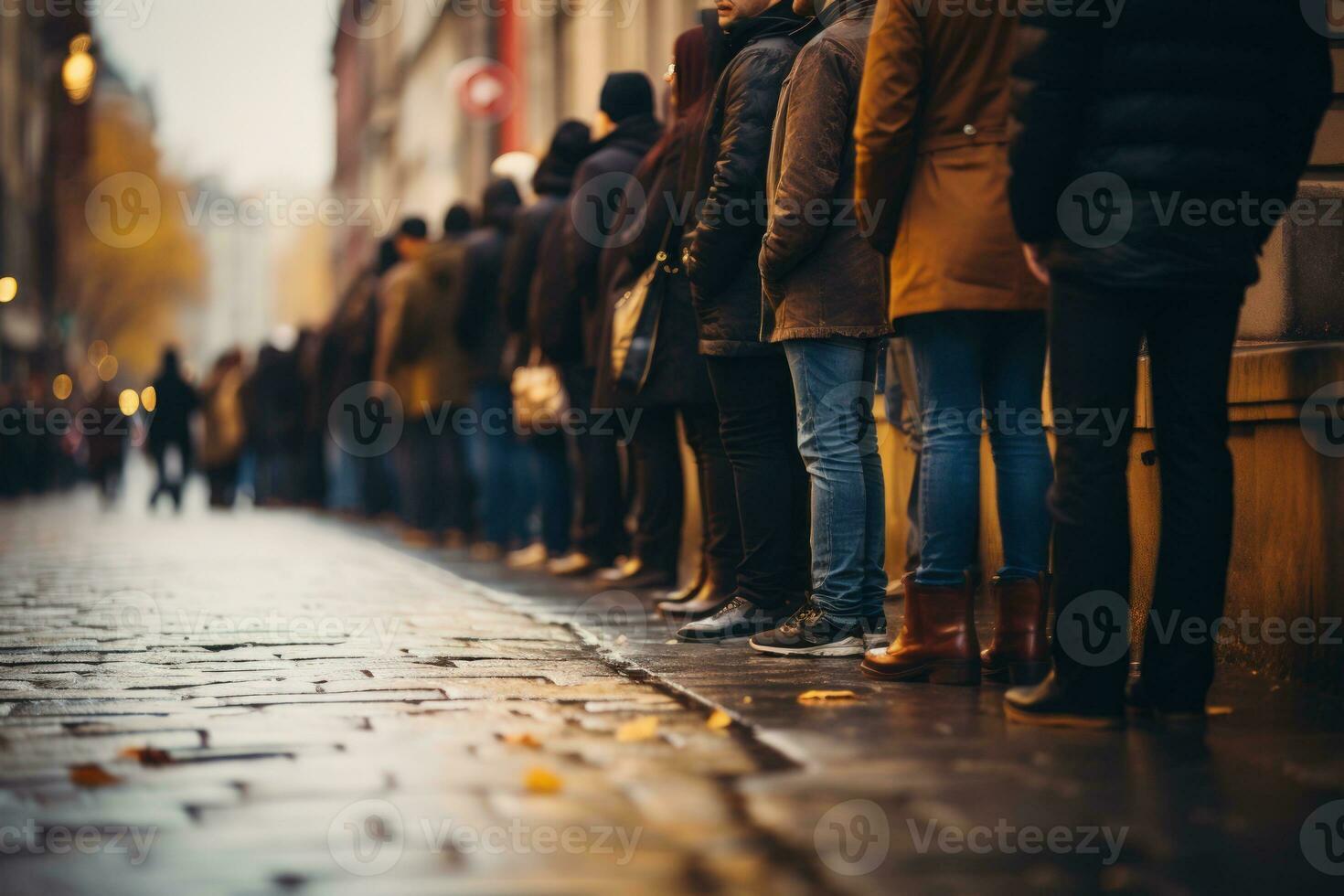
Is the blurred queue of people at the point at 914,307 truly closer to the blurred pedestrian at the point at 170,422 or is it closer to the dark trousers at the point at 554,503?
the dark trousers at the point at 554,503

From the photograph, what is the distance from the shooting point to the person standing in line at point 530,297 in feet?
31.9

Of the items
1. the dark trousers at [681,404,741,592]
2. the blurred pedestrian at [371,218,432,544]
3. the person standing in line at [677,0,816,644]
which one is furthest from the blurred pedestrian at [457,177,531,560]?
the person standing in line at [677,0,816,644]

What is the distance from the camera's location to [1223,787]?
3615mm

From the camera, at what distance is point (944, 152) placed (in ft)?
16.6

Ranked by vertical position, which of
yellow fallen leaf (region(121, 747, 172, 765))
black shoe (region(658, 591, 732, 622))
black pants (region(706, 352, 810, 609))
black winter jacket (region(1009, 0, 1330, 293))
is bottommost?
black shoe (region(658, 591, 732, 622))

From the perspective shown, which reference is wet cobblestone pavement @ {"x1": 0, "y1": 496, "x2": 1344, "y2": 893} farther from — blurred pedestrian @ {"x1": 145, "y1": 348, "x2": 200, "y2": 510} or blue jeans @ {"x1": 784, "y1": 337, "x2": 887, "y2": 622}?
blurred pedestrian @ {"x1": 145, "y1": 348, "x2": 200, "y2": 510}

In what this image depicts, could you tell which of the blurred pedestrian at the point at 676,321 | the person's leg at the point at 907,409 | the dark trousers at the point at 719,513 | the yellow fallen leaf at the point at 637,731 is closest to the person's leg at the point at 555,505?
the blurred pedestrian at the point at 676,321

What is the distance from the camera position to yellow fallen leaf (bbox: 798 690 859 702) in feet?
15.8

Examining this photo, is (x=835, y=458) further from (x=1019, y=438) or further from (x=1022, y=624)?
(x=1022, y=624)

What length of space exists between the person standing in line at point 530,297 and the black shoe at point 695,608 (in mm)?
2752

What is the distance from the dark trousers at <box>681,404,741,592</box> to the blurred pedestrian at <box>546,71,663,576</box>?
1121 millimetres

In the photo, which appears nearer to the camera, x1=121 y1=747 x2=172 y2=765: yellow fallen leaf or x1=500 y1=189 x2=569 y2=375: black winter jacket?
x1=121 y1=747 x2=172 y2=765: yellow fallen leaf

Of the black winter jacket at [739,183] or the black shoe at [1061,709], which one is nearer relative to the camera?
the black shoe at [1061,709]

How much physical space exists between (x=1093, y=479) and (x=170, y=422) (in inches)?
657
